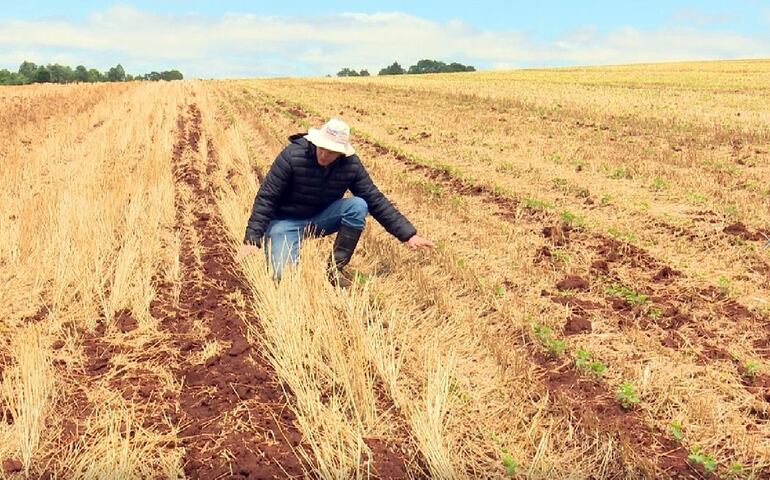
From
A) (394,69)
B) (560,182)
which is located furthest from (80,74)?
(560,182)

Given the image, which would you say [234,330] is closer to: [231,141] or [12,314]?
[12,314]

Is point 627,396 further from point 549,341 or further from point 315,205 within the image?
point 315,205

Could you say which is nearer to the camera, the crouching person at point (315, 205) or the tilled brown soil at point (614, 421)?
the tilled brown soil at point (614, 421)

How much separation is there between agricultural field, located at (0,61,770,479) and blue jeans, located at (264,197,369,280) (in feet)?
1.39

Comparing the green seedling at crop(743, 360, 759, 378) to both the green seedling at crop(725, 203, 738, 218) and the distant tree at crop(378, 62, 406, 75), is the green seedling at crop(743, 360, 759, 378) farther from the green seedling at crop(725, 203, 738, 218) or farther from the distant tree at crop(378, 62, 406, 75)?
the distant tree at crop(378, 62, 406, 75)

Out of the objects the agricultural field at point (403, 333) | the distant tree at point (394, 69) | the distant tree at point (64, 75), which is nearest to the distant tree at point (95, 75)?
the distant tree at point (64, 75)

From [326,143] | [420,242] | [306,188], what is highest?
[326,143]

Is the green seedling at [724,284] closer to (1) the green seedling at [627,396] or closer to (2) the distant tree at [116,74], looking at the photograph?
(1) the green seedling at [627,396]

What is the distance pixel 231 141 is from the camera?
12.9 metres

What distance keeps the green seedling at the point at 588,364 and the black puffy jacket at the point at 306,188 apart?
181 cm

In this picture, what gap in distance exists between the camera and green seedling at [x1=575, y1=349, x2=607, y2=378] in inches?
151

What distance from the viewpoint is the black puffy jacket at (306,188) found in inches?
212

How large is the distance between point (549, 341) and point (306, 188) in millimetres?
2486

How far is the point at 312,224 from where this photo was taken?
581 cm
